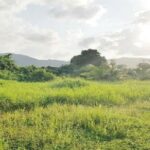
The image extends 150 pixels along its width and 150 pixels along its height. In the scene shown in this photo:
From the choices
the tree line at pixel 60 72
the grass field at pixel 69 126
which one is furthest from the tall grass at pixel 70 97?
the tree line at pixel 60 72

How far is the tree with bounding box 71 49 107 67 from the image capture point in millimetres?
55731

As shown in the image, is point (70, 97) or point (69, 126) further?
point (70, 97)

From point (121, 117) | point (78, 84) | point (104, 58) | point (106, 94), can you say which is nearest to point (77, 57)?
point (104, 58)

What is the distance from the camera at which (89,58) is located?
183 feet

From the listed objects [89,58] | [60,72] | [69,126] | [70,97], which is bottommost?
[69,126]

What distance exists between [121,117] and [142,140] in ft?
9.29

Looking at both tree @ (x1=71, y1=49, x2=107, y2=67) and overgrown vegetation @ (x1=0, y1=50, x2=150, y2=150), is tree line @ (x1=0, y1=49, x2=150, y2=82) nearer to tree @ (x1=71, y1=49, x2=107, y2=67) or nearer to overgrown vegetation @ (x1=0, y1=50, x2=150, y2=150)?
tree @ (x1=71, y1=49, x2=107, y2=67)

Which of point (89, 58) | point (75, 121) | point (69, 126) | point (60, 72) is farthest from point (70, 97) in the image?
point (89, 58)

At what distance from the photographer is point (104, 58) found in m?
57.1

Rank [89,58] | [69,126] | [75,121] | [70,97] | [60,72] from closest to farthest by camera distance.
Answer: [69,126]
[75,121]
[70,97]
[60,72]
[89,58]

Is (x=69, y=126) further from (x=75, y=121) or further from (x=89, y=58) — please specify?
(x=89, y=58)

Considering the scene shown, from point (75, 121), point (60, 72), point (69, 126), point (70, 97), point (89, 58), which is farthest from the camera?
point (89, 58)

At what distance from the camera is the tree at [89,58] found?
55.7 metres

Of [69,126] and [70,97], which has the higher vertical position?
[70,97]
